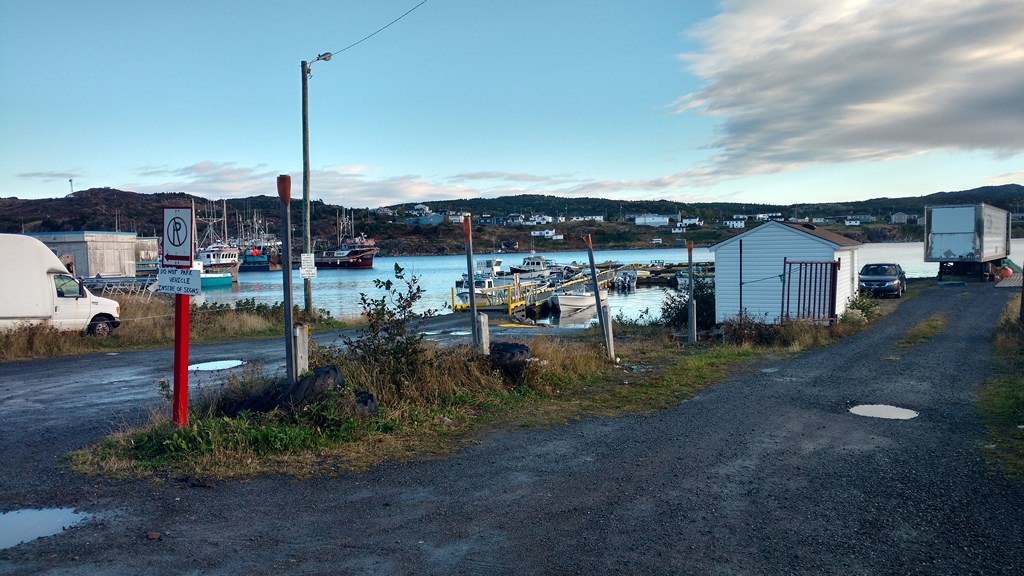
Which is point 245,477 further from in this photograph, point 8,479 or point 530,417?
point 530,417

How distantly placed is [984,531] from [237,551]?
210 inches

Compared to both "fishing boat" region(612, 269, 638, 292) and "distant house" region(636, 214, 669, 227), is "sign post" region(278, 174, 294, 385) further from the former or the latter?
"distant house" region(636, 214, 669, 227)

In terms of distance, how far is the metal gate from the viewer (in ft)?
70.4

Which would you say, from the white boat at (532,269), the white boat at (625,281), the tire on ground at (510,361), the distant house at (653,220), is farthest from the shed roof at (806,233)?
the distant house at (653,220)

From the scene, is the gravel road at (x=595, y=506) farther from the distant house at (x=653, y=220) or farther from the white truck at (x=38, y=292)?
the distant house at (x=653, y=220)

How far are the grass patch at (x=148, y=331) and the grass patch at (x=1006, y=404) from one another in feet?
54.0

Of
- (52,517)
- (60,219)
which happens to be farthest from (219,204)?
(52,517)

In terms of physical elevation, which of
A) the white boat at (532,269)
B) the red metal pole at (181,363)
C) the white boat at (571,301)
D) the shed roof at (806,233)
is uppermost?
the shed roof at (806,233)

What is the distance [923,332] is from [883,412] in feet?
36.1

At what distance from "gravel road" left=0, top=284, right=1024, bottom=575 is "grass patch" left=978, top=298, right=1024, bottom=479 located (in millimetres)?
209

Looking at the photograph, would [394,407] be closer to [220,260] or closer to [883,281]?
[883,281]

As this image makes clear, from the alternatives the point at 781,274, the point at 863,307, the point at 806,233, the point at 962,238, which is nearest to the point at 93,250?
the point at 781,274

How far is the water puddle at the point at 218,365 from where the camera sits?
47.3 feet

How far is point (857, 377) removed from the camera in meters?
12.6
